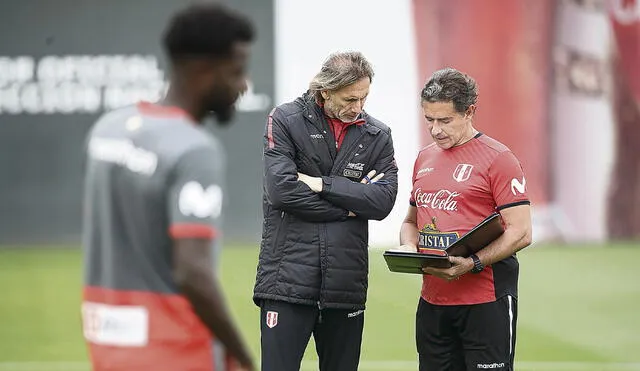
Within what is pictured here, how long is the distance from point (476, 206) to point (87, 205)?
2013 mm

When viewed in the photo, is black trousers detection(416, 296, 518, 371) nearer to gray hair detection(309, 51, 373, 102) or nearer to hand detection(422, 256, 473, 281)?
hand detection(422, 256, 473, 281)

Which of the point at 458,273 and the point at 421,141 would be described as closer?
the point at 458,273

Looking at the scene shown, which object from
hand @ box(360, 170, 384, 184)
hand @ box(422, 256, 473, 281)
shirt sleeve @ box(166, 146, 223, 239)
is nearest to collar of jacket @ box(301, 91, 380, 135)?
hand @ box(360, 170, 384, 184)

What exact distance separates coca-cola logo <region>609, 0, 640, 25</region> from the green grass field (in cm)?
298

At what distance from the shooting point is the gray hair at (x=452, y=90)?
4871 mm

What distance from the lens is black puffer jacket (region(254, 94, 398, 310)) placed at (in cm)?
500

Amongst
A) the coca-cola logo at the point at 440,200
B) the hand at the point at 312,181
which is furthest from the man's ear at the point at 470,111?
the hand at the point at 312,181

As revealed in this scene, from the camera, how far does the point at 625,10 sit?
49.3 feet

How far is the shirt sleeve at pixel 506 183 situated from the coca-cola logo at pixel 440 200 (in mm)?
172

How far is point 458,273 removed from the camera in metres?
4.77

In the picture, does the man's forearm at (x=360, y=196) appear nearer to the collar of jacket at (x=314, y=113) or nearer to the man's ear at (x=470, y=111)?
the collar of jacket at (x=314, y=113)

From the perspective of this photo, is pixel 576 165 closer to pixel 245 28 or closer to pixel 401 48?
pixel 401 48

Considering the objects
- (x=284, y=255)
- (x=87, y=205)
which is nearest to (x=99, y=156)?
(x=87, y=205)

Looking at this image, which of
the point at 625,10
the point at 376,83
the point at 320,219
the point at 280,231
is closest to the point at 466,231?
the point at 320,219
